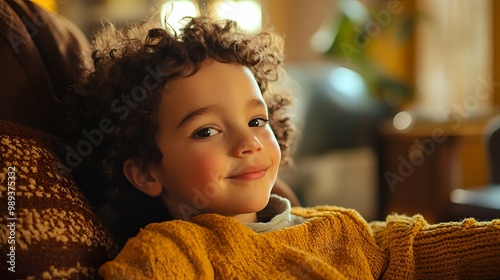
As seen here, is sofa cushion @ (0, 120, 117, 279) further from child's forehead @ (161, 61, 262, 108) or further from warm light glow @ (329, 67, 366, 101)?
warm light glow @ (329, 67, 366, 101)

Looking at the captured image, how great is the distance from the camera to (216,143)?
3.10 feet

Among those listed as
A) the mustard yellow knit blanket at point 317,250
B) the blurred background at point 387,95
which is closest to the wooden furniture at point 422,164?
the blurred background at point 387,95

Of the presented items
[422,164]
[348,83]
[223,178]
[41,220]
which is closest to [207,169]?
[223,178]

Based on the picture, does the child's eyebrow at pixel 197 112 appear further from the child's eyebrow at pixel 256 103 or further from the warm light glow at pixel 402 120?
the warm light glow at pixel 402 120

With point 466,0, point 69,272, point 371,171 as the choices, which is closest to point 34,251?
point 69,272

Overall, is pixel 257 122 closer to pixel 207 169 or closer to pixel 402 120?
pixel 207 169

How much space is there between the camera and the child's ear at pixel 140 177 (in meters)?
1.03

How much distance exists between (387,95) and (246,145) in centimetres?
286

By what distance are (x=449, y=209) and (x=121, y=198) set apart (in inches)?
60.8

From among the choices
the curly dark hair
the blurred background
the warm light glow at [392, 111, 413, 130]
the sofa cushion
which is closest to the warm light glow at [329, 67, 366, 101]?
the blurred background

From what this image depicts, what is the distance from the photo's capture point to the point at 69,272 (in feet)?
2.55

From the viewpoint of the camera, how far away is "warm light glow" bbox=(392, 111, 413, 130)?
3.18 meters

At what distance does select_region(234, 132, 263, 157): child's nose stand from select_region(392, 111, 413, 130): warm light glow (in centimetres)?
233

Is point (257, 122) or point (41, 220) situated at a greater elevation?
point (257, 122)
